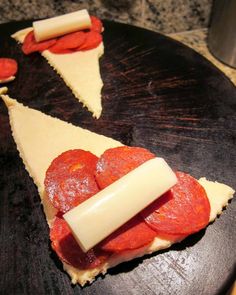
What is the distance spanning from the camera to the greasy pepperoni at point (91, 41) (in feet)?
4.47

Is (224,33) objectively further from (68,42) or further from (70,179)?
(70,179)

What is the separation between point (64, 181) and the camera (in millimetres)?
898

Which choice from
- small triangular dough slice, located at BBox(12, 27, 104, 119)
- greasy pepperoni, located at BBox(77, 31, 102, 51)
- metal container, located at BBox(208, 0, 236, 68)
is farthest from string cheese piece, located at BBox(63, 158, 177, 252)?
metal container, located at BBox(208, 0, 236, 68)

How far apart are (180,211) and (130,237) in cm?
14

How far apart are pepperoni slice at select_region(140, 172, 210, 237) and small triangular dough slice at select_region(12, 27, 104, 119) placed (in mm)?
406

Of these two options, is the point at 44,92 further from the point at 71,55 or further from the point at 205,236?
the point at 205,236

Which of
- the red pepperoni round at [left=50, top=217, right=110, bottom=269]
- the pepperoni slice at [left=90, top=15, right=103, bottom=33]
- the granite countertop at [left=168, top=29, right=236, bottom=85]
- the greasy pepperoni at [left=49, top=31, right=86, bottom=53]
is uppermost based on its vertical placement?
the pepperoni slice at [left=90, top=15, right=103, bottom=33]

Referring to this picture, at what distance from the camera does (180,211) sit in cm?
85

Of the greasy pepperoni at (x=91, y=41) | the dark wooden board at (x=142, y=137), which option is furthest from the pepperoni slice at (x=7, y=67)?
the greasy pepperoni at (x=91, y=41)

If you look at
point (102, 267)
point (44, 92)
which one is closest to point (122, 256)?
point (102, 267)

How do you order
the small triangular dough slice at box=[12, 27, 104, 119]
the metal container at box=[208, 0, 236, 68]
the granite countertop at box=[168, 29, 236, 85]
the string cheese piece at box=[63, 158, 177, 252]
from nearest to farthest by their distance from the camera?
the string cheese piece at box=[63, 158, 177, 252] → the small triangular dough slice at box=[12, 27, 104, 119] → the metal container at box=[208, 0, 236, 68] → the granite countertop at box=[168, 29, 236, 85]

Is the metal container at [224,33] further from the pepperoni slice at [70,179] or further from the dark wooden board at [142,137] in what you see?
the pepperoni slice at [70,179]

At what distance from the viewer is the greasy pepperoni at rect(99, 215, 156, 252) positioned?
785 millimetres

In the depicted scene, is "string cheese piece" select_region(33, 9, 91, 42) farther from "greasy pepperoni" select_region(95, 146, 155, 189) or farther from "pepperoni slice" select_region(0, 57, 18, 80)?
"greasy pepperoni" select_region(95, 146, 155, 189)
